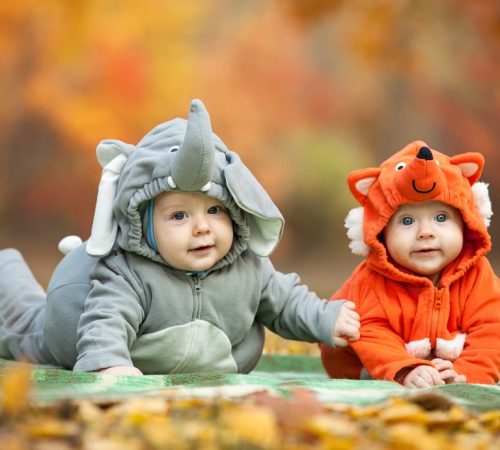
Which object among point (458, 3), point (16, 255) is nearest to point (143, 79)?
point (458, 3)

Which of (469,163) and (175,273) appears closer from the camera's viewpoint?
(175,273)

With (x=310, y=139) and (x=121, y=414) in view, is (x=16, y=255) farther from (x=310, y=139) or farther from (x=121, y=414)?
(x=310, y=139)

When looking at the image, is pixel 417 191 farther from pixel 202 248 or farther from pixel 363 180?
pixel 202 248

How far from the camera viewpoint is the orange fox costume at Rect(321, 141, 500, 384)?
3059mm

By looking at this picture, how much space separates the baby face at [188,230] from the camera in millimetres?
3021

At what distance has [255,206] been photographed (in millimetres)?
3125

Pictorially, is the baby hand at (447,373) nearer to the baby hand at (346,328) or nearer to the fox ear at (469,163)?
the baby hand at (346,328)

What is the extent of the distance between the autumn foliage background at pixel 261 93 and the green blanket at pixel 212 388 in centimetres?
571

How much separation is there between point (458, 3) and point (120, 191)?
21.4 feet

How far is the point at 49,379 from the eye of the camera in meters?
2.53

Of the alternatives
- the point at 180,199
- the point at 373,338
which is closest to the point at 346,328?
the point at 373,338

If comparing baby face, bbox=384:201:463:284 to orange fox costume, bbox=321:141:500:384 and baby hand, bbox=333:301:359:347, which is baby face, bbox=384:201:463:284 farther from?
baby hand, bbox=333:301:359:347

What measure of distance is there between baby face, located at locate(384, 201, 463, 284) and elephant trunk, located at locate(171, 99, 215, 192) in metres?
0.66

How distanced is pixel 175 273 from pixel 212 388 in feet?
2.47
